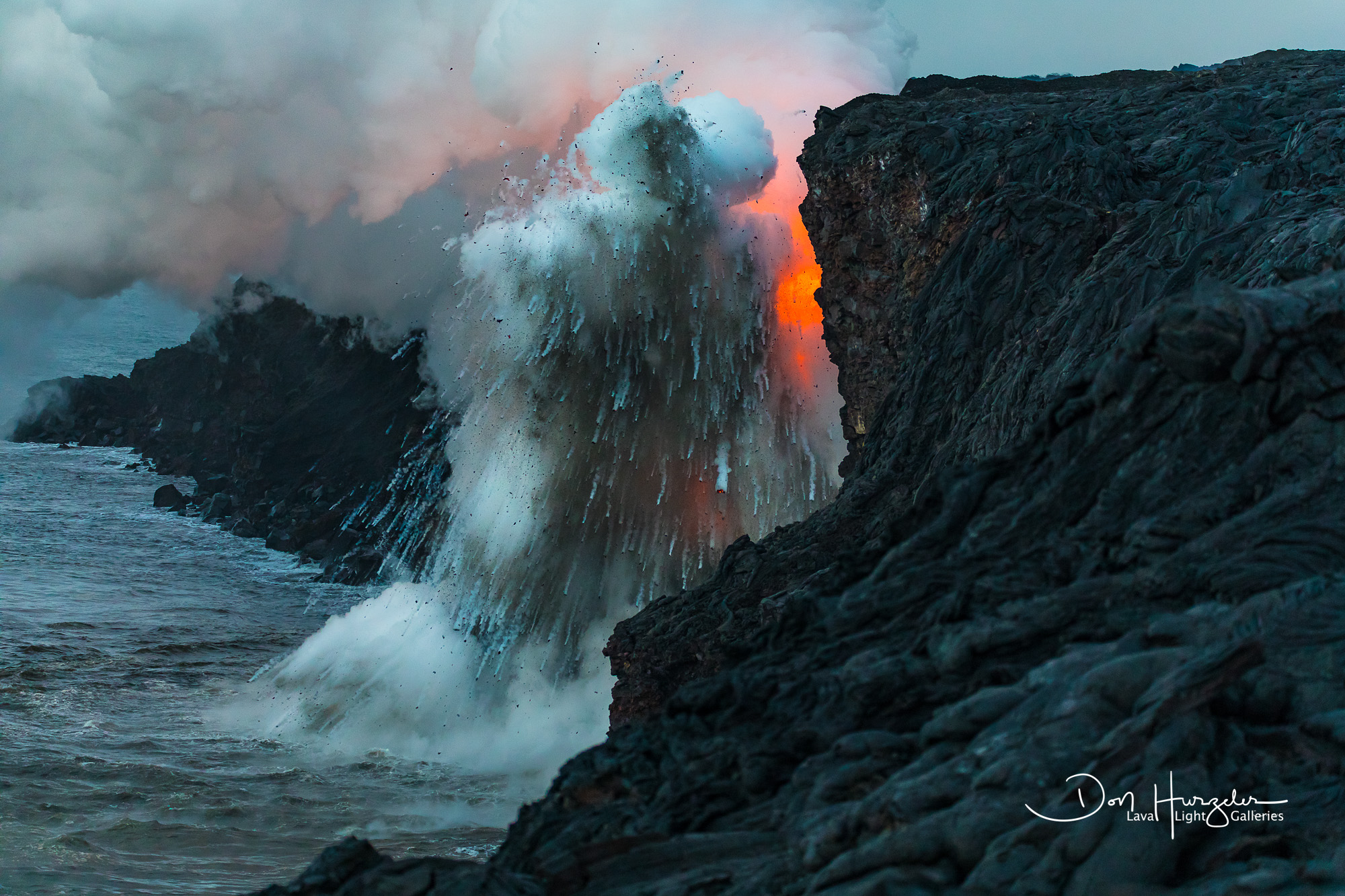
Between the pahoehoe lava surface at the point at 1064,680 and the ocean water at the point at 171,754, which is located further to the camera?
the ocean water at the point at 171,754

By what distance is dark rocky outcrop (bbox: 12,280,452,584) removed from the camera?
4800cm

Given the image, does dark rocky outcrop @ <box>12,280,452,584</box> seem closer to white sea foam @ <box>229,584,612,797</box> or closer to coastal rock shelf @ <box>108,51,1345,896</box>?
white sea foam @ <box>229,584,612,797</box>

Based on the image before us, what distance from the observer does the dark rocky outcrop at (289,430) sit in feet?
157

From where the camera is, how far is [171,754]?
878 inches

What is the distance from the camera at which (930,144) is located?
56.7 ft

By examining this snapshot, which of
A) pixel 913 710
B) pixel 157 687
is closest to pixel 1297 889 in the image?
pixel 913 710

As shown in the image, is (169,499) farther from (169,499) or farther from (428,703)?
(428,703)
